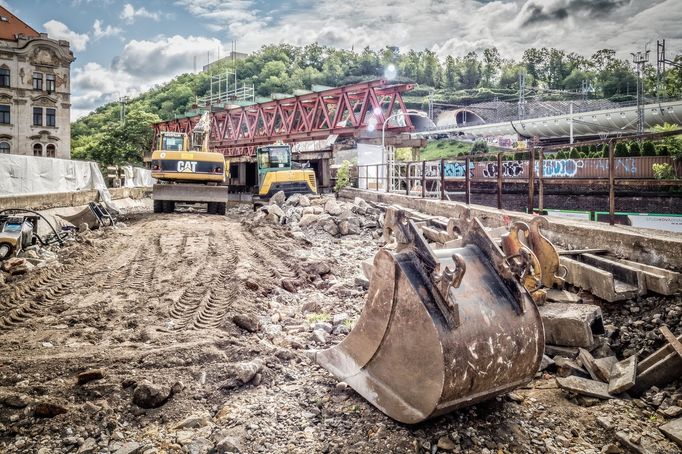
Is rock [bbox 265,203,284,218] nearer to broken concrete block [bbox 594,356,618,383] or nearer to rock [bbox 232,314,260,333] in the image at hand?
rock [bbox 232,314,260,333]

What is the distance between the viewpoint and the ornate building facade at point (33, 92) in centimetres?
4666

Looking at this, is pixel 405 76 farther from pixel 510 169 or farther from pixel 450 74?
pixel 510 169

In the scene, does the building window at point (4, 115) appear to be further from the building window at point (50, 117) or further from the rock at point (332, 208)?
the rock at point (332, 208)

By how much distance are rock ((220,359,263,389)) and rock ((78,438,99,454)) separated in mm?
995

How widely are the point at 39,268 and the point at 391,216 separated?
8243 millimetres

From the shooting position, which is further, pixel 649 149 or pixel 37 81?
pixel 37 81

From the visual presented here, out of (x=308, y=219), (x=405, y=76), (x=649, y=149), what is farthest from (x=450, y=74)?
(x=308, y=219)

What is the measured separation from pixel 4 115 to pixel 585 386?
56389 millimetres

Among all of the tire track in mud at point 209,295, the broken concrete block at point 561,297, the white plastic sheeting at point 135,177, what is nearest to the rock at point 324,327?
the tire track in mud at point 209,295

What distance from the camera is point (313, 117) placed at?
29953mm

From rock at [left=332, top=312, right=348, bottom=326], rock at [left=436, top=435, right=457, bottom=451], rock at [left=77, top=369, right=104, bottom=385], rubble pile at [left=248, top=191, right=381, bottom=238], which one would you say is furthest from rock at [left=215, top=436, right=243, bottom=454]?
A: rubble pile at [left=248, top=191, right=381, bottom=238]

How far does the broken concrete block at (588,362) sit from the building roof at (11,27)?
193ft

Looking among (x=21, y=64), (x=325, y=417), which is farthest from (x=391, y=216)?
(x=21, y=64)

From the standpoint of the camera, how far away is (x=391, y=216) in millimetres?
3189
